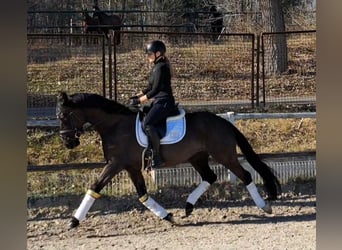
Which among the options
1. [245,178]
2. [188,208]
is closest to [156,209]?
[188,208]

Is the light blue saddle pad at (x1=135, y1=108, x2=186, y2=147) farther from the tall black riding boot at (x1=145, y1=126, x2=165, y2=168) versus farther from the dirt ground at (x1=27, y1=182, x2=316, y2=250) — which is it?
the dirt ground at (x1=27, y1=182, x2=316, y2=250)

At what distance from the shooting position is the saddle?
590 cm

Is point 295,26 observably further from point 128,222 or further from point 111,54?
point 128,222

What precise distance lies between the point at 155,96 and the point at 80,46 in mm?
4497

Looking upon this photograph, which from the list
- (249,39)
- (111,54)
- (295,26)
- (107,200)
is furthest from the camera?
(295,26)

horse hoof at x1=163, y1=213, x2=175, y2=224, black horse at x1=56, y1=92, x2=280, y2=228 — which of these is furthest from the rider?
horse hoof at x1=163, y1=213, x2=175, y2=224

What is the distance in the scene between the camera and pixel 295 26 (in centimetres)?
1762

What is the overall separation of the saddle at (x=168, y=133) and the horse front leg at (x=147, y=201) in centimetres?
16

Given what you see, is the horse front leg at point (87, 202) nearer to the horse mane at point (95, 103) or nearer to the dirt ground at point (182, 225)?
the dirt ground at point (182, 225)

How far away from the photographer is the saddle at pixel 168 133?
590cm

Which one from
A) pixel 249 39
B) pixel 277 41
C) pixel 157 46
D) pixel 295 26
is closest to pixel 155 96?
pixel 157 46

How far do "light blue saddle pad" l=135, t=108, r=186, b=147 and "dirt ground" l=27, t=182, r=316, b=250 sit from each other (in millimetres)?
833
